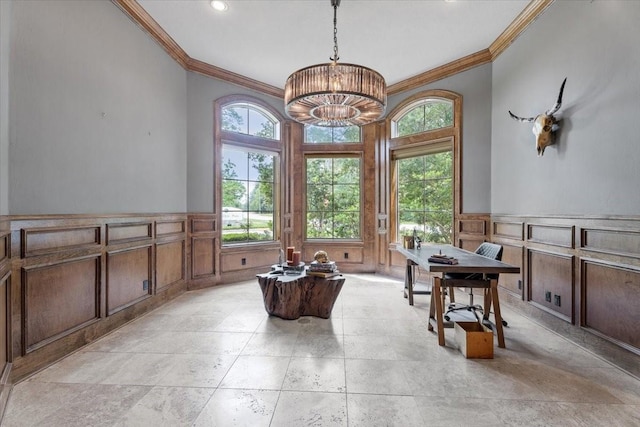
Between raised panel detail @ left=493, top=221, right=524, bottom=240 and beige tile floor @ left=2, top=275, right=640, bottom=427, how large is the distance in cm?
98

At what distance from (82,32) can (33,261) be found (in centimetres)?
190

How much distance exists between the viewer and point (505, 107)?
360 cm

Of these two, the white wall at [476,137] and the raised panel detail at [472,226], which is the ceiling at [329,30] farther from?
the raised panel detail at [472,226]

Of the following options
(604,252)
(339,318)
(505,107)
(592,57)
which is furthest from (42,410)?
(505,107)

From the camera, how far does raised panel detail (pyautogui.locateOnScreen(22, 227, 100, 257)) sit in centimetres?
205

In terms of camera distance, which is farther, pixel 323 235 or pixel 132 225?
pixel 323 235

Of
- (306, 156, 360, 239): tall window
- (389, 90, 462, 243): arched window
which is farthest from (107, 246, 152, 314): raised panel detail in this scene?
(389, 90, 462, 243): arched window

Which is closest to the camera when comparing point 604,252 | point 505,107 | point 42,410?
point 42,410

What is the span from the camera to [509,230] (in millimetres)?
3461

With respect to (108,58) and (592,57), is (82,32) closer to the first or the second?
(108,58)

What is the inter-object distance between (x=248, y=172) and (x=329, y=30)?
7.90ft

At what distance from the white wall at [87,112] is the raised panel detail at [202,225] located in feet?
1.61

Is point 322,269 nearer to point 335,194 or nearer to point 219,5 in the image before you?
point 335,194

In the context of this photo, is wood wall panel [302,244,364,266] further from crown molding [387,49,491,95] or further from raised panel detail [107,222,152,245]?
crown molding [387,49,491,95]
